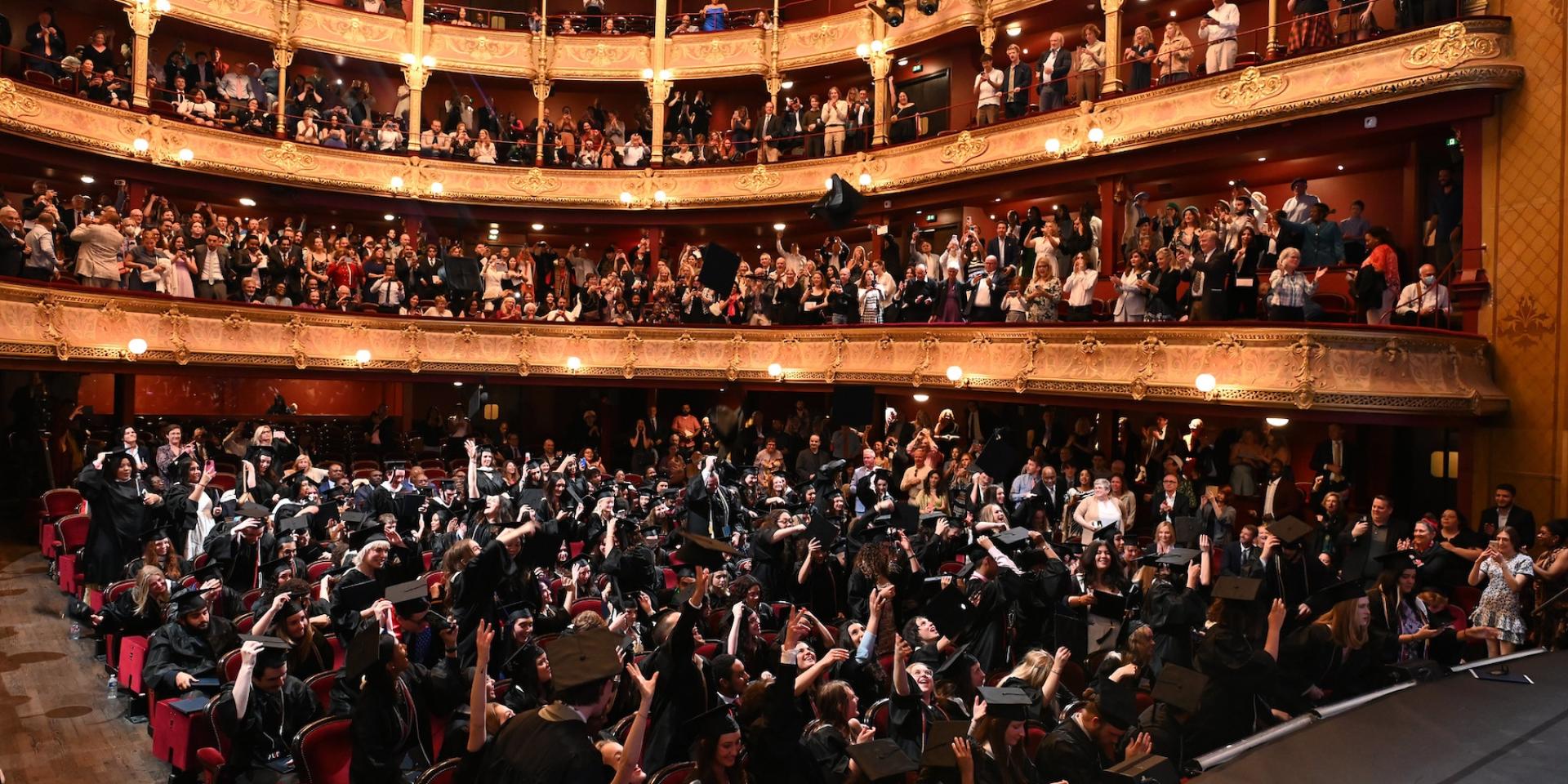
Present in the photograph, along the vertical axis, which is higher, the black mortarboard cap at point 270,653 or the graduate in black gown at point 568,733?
the graduate in black gown at point 568,733

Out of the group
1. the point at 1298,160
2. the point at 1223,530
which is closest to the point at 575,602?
the point at 1223,530

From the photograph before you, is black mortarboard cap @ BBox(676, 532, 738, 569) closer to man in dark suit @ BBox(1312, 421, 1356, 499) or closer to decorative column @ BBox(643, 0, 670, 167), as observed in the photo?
man in dark suit @ BBox(1312, 421, 1356, 499)

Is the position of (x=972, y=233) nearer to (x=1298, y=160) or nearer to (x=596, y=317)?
Result: (x=1298, y=160)

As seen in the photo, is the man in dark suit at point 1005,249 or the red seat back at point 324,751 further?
the man in dark suit at point 1005,249

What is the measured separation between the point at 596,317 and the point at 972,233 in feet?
25.2

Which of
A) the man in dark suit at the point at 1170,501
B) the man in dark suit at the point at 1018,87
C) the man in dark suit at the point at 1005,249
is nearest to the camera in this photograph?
the man in dark suit at the point at 1170,501

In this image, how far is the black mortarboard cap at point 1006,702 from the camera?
16.9ft

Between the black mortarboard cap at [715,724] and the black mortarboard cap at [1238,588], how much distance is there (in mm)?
3875

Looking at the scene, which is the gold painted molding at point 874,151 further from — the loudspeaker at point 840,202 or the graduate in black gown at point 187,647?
the graduate in black gown at point 187,647

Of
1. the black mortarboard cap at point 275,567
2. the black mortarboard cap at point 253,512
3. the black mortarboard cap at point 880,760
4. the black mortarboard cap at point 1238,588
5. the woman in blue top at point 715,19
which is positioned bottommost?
the black mortarboard cap at point 880,760

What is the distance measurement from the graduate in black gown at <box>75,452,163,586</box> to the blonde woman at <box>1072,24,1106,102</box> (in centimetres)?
1451

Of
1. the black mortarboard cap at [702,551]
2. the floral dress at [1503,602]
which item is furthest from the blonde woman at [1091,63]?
the black mortarboard cap at [702,551]

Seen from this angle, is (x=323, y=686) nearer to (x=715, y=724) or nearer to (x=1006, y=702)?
(x=715, y=724)

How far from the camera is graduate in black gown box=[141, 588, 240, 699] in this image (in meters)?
6.82
